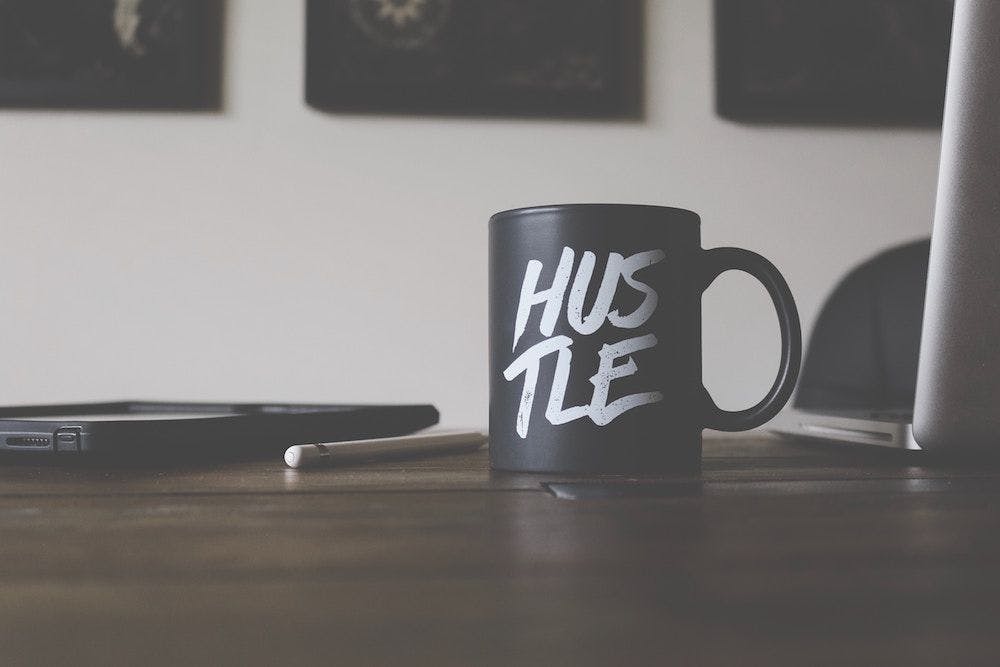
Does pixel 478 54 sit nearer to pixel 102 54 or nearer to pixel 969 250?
pixel 102 54

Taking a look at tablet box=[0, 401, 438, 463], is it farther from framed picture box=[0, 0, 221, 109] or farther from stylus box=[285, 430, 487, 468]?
framed picture box=[0, 0, 221, 109]

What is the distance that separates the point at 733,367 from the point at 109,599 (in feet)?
4.28

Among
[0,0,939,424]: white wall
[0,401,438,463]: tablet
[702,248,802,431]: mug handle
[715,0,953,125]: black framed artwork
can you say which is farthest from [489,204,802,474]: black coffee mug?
[715,0,953,125]: black framed artwork

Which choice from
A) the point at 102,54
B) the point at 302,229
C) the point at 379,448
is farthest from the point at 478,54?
the point at 379,448

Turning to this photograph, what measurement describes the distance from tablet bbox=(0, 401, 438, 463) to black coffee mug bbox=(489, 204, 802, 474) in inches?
6.2

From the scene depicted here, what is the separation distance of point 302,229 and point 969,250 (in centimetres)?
110

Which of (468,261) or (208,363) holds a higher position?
(468,261)

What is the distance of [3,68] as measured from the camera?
1.31 metres

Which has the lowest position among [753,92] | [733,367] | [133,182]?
[733,367]

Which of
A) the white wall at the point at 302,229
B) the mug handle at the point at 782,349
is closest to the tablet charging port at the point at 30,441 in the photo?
the mug handle at the point at 782,349

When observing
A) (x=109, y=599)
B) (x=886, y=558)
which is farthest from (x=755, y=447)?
(x=109, y=599)

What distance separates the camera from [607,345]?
411 millimetres

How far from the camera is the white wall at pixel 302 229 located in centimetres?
133

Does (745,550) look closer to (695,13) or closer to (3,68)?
(695,13)
